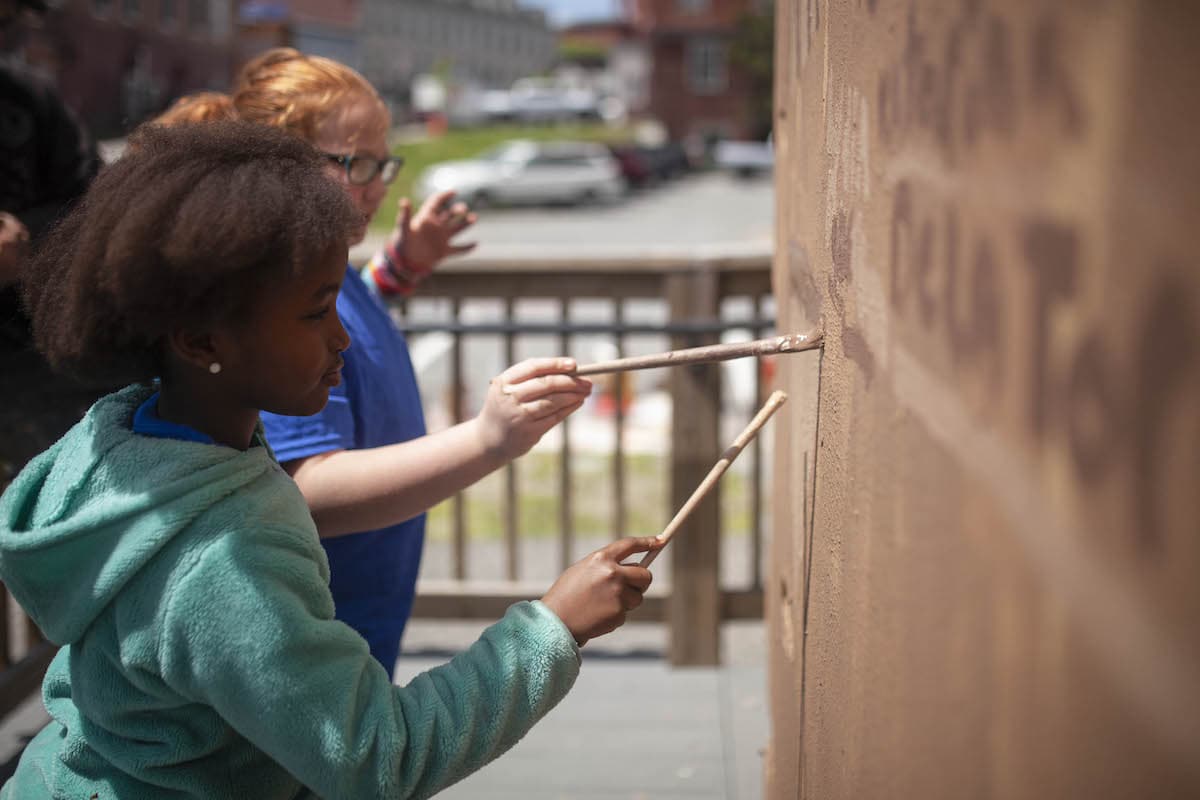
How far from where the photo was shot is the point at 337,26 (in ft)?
Answer: 202

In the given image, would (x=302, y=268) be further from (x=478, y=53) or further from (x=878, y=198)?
(x=478, y=53)

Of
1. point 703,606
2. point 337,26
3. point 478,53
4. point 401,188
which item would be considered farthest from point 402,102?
point 703,606

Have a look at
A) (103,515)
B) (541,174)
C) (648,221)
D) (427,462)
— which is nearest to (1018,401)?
(103,515)

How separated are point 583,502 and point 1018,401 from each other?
535 centimetres

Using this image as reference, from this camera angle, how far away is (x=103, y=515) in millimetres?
1208

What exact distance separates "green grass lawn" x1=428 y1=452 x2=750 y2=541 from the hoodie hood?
3.79 m

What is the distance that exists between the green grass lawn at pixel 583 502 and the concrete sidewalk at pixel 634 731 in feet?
4.32

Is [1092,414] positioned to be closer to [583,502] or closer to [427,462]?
[427,462]

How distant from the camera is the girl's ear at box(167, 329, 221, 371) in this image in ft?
4.03

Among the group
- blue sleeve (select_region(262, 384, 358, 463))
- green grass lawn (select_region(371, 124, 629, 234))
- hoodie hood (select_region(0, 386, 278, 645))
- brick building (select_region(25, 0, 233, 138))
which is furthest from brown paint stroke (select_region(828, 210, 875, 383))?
brick building (select_region(25, 0, 233, 138))

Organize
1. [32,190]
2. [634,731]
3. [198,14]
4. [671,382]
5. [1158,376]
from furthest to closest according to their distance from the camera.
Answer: [198,14] < [671,382] < [634,731] < [32,190] < [1158,376]

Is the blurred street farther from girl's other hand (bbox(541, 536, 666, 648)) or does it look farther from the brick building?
girl's other hand (bbox(541, 536, 666, 648))

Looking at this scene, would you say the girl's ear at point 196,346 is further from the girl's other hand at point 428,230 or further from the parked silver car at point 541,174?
the parked silver car at point 541,174

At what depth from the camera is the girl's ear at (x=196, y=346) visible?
1.23 metres
